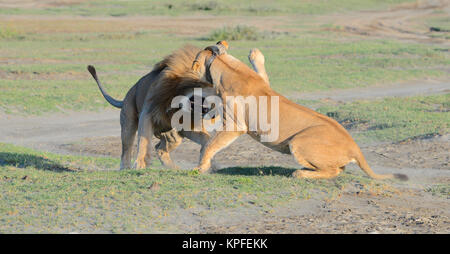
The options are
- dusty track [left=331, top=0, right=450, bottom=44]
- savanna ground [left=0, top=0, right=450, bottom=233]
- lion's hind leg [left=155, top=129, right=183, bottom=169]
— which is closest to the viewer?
savanna ground [left=0, top=0, right=450, bottom=233]

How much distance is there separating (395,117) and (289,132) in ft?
20.6

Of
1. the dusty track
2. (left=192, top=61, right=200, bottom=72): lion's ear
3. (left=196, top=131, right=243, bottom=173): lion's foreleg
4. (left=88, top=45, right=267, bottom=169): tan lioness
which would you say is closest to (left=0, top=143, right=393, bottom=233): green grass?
(left=196, top=131, right=243, bottom=173): lion's foreleg

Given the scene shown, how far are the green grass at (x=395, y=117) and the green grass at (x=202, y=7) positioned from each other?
28.2m

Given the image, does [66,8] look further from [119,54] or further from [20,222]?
[20,222]

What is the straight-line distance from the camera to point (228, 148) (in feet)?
36.5

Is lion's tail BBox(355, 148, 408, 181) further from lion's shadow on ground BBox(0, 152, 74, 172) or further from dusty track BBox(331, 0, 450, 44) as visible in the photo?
dusty track BBox(331, 0, 450, 44)

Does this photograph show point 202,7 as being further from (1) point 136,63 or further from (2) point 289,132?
(2) point 289,132

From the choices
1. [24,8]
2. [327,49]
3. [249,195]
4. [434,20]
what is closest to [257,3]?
[434,20]

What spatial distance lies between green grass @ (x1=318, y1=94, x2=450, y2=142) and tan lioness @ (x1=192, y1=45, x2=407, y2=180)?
14.3 feet

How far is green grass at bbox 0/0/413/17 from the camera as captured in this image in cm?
4200

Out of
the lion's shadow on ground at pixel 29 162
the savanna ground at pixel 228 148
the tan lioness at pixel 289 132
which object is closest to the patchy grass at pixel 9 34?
the savanna ground at pixel 228 148

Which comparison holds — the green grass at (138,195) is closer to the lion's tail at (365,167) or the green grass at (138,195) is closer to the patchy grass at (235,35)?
the lion's tail at (365,167)

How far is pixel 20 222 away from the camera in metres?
5.42
